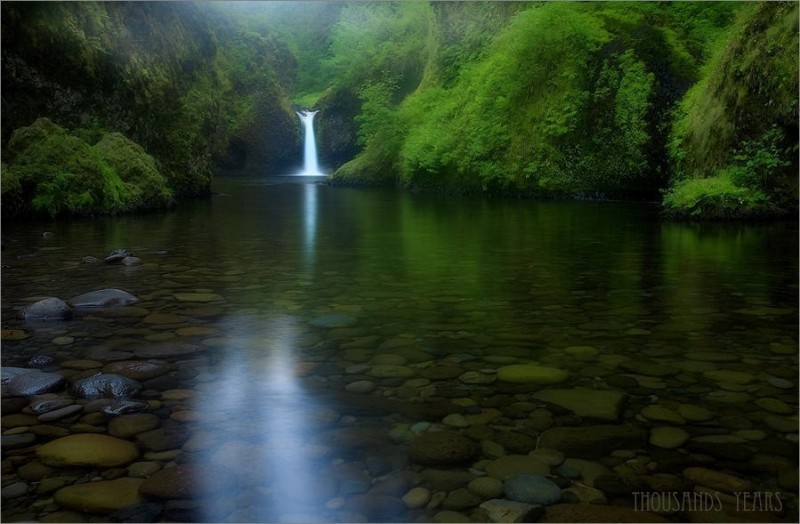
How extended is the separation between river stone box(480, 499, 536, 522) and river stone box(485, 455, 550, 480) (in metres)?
0.15

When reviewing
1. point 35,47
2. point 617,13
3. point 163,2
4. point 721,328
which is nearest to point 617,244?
point 721,328

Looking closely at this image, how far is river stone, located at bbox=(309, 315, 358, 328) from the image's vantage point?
397 centimetres

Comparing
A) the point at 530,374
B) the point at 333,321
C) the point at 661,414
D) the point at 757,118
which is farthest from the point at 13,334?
the point at 757,118

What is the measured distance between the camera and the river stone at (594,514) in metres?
1.80

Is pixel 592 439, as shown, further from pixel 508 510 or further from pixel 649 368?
pixel 649 368

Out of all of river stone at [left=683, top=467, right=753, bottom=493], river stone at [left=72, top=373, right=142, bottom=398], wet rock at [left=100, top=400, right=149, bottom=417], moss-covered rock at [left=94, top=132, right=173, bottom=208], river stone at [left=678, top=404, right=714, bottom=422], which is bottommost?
river stone at [left=683, top=467, right=753, bottom=493]

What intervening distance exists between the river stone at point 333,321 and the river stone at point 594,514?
2.28 meters

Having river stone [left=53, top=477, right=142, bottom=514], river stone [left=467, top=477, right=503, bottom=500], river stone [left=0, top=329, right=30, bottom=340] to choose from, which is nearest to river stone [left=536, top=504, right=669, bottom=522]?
river stone [left=467, top=477, right=503, bottom=500]

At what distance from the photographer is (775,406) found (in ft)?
8.50

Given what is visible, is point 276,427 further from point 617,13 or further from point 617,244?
point 617,13

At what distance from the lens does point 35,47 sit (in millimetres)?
13141

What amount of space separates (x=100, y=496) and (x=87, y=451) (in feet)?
1.03

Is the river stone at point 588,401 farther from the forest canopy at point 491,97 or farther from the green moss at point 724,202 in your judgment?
the forest canopy at point 491,97

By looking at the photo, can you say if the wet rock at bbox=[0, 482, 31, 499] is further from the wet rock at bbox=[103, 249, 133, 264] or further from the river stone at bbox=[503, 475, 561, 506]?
the wet rock at bbox=[103, 249, 133, 264]
